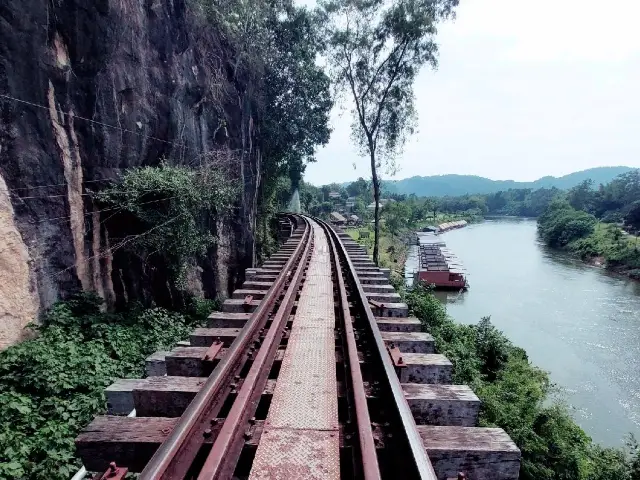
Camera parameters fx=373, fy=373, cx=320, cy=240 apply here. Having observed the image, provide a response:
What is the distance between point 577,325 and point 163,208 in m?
23.4

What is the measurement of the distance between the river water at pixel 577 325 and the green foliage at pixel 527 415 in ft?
6.85

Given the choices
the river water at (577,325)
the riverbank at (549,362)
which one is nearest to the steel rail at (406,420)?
the riverbank at (549,362)

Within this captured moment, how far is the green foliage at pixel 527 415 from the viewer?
8.28 metres

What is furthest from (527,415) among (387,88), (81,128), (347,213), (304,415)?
(347,213)

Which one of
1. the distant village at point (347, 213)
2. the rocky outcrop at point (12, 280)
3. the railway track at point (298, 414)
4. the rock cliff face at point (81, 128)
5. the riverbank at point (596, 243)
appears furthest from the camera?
the distant village at point (347, 213)

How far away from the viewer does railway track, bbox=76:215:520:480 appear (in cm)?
205

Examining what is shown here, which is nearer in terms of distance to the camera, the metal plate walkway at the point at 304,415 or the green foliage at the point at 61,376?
the metal plate walkway at the point at 304,415

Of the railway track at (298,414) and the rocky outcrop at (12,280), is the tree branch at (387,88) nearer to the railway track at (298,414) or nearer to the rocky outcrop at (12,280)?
the rocky outcrop at (12,280)

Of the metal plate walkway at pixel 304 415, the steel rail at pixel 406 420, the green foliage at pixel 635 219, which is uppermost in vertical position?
the steel rail at pixel 406 420

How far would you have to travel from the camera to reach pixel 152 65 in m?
9.26

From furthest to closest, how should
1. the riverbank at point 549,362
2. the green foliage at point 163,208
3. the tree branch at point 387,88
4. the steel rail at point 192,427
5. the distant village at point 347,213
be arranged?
the distant village at point 347,213, the tree branch at point 387,88, the riverbank at point 549,362, the green foliage at point 163,208, the steel rail at point 192,427

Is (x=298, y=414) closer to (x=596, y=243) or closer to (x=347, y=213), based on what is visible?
(x=596, y=243)

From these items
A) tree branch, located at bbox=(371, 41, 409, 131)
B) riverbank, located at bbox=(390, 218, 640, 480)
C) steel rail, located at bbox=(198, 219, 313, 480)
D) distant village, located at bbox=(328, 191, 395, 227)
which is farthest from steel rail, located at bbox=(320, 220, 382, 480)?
distant village, located at bbox=(328, 191, 395, 227)

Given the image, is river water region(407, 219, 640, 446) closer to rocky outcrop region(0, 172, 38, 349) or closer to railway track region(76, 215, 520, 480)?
railway track region(76, 215, 520, 480)
